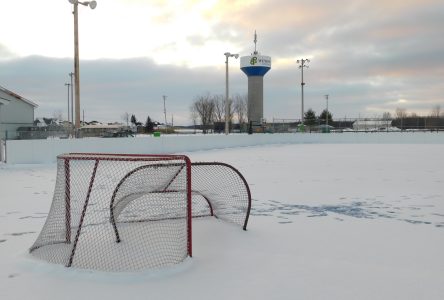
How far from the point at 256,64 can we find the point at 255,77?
2498 millimetres

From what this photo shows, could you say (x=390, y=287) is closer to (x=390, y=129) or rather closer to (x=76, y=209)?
(x=76, y=209)

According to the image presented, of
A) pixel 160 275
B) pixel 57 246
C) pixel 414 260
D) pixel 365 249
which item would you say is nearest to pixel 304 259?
pixel 365 249

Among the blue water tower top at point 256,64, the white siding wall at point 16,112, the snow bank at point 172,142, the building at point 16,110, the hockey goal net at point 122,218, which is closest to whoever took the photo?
the hockey goal net at point 122,218

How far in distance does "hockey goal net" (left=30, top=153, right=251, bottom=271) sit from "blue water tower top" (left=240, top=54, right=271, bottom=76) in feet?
200

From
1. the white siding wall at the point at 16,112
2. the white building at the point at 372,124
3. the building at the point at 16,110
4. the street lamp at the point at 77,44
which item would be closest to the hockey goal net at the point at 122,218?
the street lamp at the point at 77,44

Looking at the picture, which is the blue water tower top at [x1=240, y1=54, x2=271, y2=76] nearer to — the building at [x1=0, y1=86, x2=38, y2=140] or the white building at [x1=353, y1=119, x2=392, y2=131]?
the white building at [x1=353, y1=119, x2=392, y2=131]

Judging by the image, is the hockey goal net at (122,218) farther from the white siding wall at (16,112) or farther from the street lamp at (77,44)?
the white siding wall at (16,112)

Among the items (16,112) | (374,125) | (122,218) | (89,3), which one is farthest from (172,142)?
(374,125)

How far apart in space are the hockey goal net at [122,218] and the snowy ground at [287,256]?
30 centimetres

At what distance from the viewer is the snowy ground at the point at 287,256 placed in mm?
4559

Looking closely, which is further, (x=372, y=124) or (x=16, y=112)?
(x=372, y=124)

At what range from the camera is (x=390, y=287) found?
464 centimetres

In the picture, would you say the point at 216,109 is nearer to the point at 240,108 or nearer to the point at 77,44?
the point at 240,108

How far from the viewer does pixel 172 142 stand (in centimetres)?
2805
